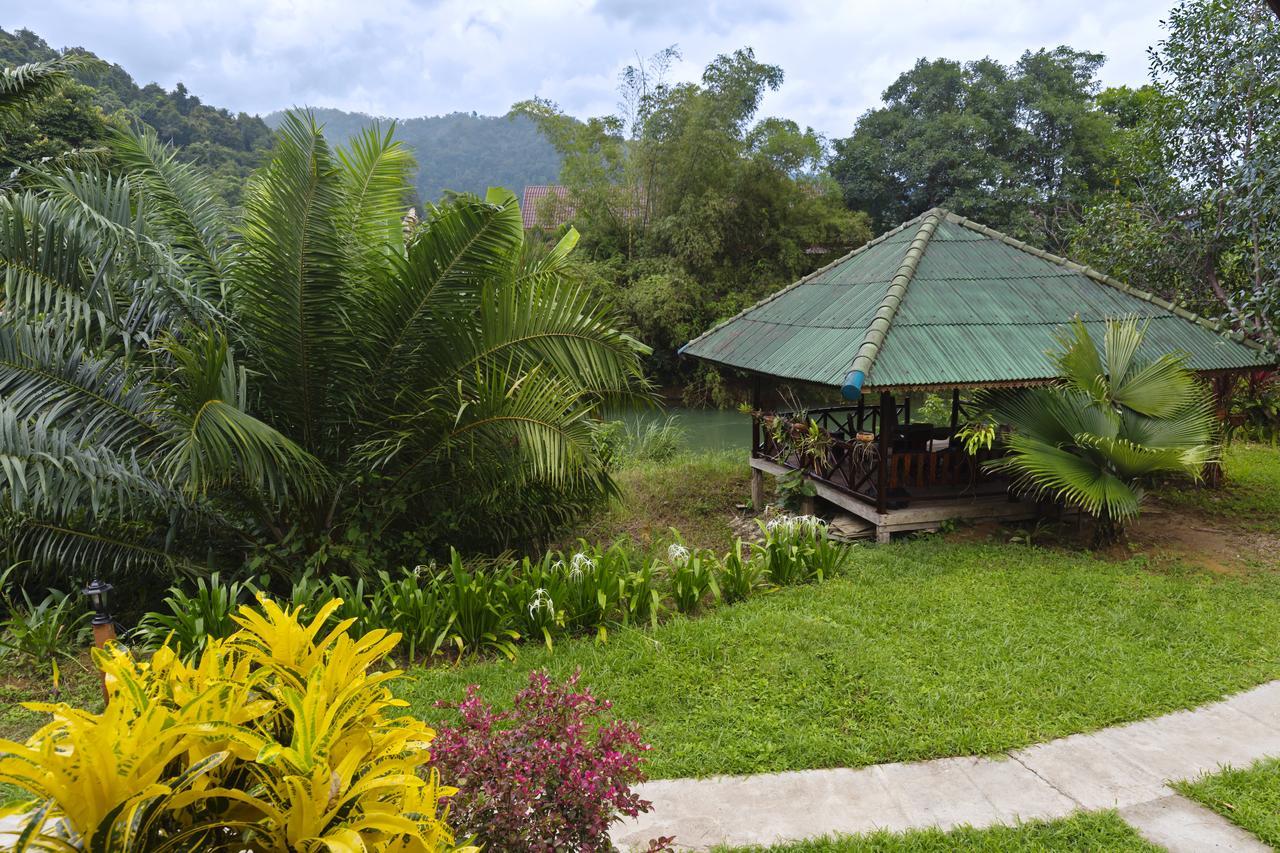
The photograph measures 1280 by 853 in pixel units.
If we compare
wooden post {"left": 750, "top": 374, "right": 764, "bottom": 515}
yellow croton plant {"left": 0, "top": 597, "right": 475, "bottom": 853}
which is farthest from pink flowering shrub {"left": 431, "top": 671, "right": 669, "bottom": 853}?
wooden post {"left": 750, "top": 374, "right": 764, "bottom": 515}

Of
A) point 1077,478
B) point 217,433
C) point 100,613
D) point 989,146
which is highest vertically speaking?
point 989,146

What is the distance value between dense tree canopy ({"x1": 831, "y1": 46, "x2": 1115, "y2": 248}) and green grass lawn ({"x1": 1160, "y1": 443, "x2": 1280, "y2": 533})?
13.8 m

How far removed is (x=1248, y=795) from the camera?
125 inches

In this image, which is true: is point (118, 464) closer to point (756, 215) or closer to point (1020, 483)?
point (1020, 483)

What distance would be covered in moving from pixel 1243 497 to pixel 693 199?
45.9 ft

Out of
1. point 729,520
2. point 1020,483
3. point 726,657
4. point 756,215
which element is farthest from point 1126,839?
point 756,215

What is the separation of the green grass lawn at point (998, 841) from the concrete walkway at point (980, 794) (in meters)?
0.06

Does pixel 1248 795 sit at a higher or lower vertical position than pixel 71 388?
lower

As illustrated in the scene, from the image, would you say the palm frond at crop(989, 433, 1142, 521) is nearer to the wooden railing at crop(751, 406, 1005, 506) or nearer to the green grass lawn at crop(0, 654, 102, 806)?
the wooden railing at crop(751, 406, 1005, 506)

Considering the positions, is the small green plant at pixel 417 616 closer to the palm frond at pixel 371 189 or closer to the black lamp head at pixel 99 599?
the black lamp head at pixel 99 599

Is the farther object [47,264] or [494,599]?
[494,599]

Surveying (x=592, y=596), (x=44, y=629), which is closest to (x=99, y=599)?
(x=44, y=629)

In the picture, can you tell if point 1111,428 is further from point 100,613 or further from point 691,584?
point 100,613

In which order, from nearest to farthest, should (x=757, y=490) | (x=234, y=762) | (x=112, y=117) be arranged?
(x=234, y=762) → (x=757, y=490) → (x=112, y=117)
